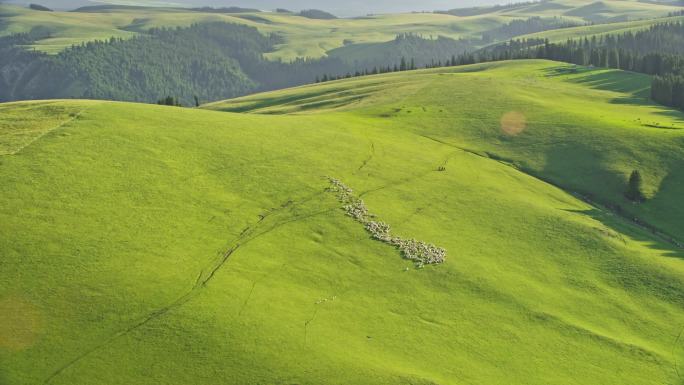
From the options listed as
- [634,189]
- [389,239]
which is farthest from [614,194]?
[389,239]

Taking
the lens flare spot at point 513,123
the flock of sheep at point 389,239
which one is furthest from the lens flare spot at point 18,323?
the lens flare spot at point 513,123

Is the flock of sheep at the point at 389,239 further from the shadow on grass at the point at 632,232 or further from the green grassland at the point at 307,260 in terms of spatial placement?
the shadow on grass at the point at 632,232

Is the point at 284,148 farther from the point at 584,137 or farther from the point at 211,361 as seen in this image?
the point at 584,137

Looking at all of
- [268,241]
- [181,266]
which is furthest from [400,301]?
[181,266]

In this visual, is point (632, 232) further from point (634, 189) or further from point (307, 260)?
point (307, 260)

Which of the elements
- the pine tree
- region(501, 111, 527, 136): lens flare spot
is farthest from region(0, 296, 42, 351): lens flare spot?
region(501, 111, 527, 136): lens flare spot

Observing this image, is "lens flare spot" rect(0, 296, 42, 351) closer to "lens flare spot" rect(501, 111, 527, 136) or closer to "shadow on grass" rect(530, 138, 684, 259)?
"shadow on grass" rect(530, 138, 684, 259)

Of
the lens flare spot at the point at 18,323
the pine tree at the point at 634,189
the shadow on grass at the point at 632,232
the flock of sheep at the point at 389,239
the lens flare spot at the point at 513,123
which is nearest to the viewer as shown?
the lens flare spot at the point at 18,323
